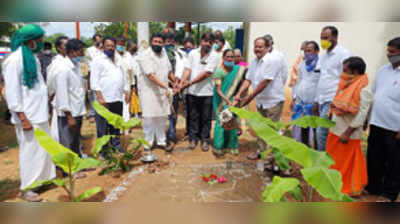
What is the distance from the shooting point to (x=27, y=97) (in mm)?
2695

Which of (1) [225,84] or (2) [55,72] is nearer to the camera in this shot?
(2) [55,72]

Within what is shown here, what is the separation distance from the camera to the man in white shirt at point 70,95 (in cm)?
313

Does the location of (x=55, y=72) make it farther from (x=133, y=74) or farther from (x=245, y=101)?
(x=133, y=74)

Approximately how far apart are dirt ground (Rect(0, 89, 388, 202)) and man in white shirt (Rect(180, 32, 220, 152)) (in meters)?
0.36

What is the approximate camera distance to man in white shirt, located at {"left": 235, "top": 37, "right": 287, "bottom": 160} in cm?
355

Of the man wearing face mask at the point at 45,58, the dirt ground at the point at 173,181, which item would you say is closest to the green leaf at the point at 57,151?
the dirt ground at the point at 173,181

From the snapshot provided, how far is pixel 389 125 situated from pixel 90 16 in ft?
10.6

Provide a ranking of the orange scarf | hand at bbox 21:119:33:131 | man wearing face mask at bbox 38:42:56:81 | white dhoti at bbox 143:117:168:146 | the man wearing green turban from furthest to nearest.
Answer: man wearing face mask at bbox 38:42:56:81
white dhoti at bbox 143:117:168:146
the orange scarf
hand at bbox 21:119:33:131
the man wearing green turban

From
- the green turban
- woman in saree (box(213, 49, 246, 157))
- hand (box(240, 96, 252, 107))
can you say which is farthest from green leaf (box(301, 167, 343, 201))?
the green turban

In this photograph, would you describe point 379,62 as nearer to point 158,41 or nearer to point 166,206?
point 158,41

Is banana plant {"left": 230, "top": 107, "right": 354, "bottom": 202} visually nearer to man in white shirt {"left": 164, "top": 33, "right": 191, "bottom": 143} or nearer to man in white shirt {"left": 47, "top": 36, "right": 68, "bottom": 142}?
man in white shirt {"left": 47, "top": 36, "right": 68, "bottom": 142}

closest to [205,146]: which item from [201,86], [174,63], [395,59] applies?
Result: [201,86]

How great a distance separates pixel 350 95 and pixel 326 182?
179 cm

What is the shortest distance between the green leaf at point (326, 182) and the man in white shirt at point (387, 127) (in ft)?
5.77
